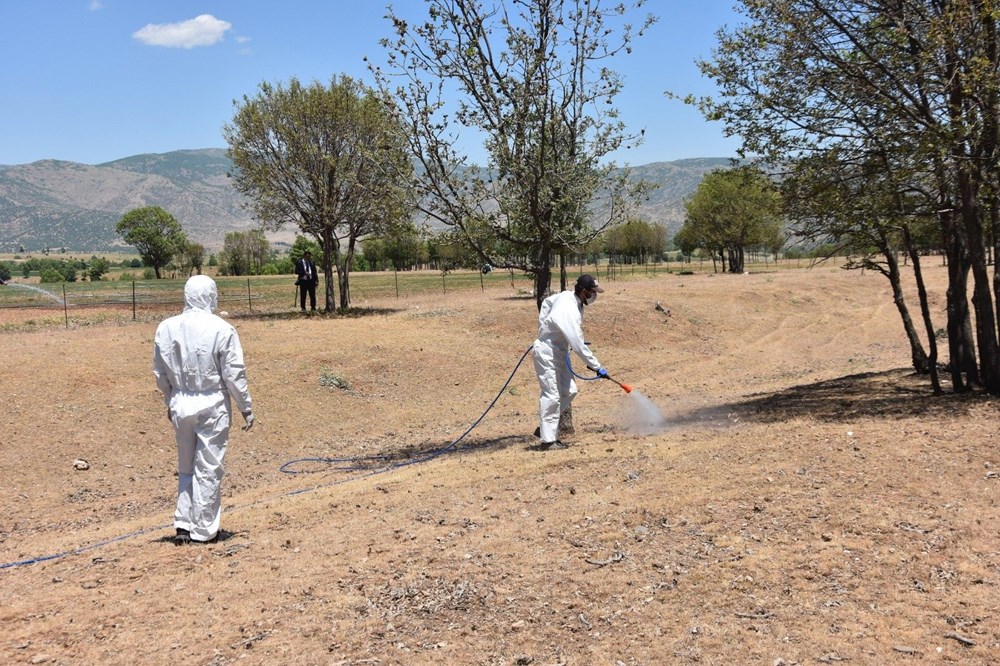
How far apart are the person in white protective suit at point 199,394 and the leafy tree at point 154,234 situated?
98220 mm

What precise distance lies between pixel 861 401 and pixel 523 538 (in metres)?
7.24

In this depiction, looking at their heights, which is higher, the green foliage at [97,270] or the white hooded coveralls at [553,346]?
the green foliage at [97,270]

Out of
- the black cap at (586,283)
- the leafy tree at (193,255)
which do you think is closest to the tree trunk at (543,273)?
the black cap at (586,283)

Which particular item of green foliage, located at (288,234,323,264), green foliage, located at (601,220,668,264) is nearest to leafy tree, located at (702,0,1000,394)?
green foliage, located at (288,234,323,264)

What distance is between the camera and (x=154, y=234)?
99.3m

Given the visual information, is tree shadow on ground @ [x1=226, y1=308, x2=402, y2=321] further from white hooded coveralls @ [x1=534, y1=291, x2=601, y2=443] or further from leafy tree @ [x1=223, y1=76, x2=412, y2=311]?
white hooded coveralls @ [x1=534, y1=291, x2=601, y2=443]

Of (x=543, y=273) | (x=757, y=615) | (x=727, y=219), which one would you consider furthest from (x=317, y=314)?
(x=727, y=219)

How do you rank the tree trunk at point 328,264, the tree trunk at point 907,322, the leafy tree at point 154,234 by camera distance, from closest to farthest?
1. the tree trunk at point 907,322
2. the tree trunk at point 328,264
3. the leafy tree at point 154,234

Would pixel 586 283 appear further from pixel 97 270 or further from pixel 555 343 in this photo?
pixel 97 270

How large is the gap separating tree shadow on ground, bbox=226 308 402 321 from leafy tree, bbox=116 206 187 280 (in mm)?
76122

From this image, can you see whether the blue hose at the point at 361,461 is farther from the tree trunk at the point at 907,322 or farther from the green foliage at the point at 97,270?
the green foliage at the point at 97,270

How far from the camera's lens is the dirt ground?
4.73 m

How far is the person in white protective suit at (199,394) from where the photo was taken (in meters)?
6.91

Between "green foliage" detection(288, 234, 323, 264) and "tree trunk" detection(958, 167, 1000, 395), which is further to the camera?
"green foliage" detection(288, 234, 323, 264)
